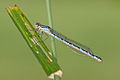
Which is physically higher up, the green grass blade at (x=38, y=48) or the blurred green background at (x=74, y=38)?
the green grass blade at (x=38, y=48)

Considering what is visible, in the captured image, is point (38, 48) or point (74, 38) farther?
point (74, 38)

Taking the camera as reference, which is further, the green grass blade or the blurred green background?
the blurred green background

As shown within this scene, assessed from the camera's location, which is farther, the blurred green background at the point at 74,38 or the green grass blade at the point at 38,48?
the blurred green background at the point at 74,38

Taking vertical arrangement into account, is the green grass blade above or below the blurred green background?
above

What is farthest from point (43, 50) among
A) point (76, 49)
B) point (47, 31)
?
point (76, 49)

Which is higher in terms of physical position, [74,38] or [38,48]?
[38,48]
